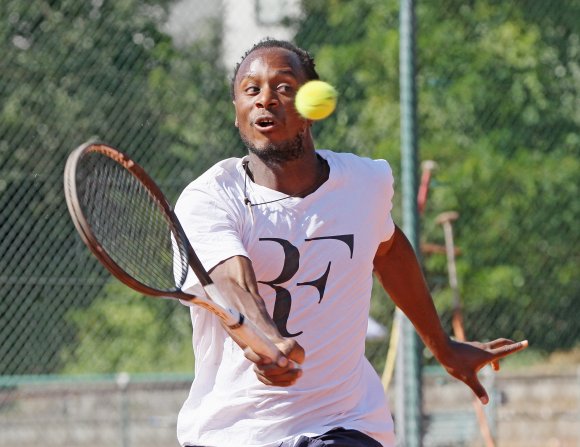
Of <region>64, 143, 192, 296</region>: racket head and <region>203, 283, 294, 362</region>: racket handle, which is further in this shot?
<region>64, 143, 192, 296</region>: racket head

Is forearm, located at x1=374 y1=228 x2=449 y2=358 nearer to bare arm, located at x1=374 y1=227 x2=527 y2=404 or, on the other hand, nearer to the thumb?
bare arm, located at x1=374 y1=227 x2=527 y2=404

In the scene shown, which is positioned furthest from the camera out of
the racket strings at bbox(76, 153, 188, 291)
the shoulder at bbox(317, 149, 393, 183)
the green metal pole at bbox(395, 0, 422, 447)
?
the green metal pole at bbox(395, 0, 422, 447)

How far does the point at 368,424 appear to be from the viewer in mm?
3129

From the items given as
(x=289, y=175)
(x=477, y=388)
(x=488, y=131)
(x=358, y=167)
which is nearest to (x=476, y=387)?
(x=477, y=388)

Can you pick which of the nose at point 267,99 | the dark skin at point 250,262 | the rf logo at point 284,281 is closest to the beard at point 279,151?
the dark skin at point 250,262

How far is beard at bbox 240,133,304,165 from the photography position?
3.13m

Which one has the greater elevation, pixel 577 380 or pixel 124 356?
pixel 577 380

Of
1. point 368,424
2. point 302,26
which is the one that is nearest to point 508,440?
point 302,26

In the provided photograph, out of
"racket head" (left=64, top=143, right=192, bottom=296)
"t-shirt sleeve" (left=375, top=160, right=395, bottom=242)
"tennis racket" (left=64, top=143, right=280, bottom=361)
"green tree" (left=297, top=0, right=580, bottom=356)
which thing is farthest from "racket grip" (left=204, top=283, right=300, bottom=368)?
"green tree" (left=297, top=0, right=580, bottom=356)

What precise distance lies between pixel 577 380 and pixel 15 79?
4.41 m

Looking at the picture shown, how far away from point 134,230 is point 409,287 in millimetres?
904

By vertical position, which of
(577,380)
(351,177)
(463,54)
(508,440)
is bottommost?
(508,440)

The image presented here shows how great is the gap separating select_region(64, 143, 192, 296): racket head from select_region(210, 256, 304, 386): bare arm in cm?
11

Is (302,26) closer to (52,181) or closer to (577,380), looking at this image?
(52,181)
